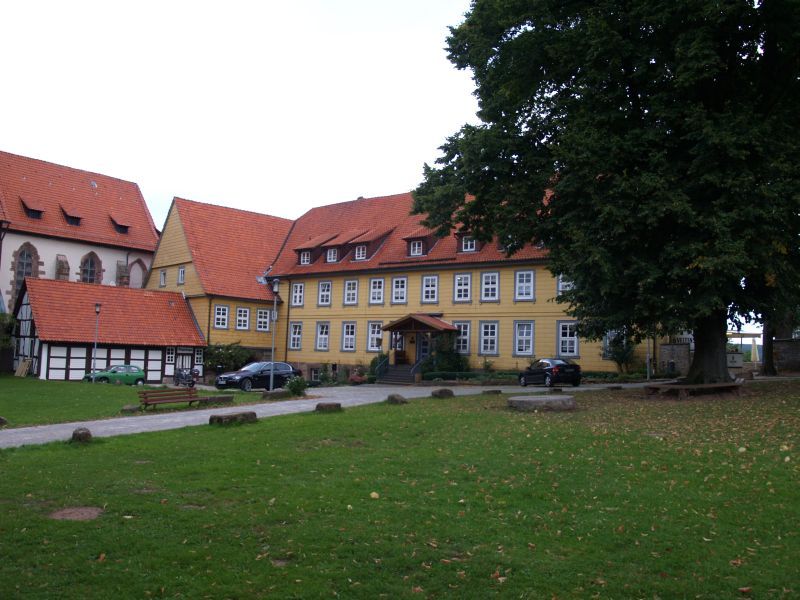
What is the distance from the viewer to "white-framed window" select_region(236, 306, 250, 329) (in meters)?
49.4

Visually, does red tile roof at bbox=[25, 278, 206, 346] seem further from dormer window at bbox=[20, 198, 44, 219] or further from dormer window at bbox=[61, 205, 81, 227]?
dormer window at bbox=[61, 205, 81, 227]

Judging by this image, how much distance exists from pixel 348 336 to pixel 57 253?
22.3m

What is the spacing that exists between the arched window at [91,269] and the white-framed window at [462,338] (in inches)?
1141

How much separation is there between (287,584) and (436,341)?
35.0m

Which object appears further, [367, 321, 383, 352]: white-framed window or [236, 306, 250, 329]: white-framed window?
[236, 306, 250, 329]: white-framed window

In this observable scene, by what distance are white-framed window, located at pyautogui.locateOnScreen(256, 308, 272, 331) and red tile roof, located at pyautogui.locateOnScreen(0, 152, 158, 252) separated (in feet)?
44.2

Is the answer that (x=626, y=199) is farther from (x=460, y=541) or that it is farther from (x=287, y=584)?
(x=287, y=584)

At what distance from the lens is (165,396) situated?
70.9 feet

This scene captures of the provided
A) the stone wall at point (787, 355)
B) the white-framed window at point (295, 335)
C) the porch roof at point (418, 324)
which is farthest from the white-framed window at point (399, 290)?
the stone wall at point (787, 355)

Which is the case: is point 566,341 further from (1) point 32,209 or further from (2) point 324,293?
(1) point 32,209

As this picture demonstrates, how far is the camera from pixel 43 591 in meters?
5.95

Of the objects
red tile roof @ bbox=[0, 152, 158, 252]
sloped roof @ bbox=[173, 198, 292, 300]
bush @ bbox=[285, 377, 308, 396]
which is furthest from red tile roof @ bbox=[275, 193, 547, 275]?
bush @ bbox=[285, 377, 308, 396]

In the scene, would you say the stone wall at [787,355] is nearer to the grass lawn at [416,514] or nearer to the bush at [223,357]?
the grass lawn at [416,514]

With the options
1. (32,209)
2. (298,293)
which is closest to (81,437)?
(298,293)
